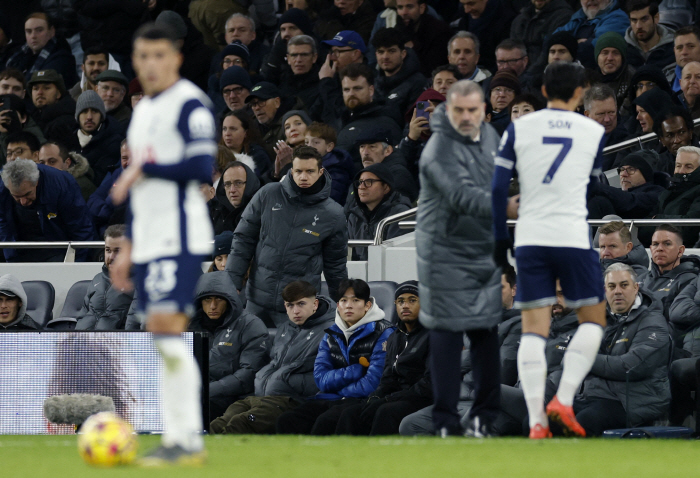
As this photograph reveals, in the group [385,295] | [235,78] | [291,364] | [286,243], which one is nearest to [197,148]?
[291,364]

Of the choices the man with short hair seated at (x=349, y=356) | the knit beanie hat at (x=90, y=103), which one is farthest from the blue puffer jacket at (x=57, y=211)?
the man with short hair seated at (x=349, y=356)

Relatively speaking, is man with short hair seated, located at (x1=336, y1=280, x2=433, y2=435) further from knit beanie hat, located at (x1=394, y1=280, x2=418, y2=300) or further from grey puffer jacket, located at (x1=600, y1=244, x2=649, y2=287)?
grey puffer jacket, located at (x1=600, y1=244, x2=649, y2=287)

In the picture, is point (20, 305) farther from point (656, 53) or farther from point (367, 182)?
point (656, 53)

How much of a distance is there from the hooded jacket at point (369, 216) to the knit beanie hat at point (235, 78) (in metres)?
3.51

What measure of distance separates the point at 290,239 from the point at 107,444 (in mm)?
5411

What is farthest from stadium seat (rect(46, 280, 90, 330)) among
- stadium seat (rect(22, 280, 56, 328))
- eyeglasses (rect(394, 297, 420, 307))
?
eyeglasses (rect(394, 297, 420, 307))

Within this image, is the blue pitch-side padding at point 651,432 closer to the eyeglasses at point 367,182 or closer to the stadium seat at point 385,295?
the stadium seat at point 385,295

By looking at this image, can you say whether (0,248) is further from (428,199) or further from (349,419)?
(428,199)

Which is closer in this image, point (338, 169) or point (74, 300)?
point (74, 300)

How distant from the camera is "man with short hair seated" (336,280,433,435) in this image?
8.91 metres

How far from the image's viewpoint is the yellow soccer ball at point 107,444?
5.31 m

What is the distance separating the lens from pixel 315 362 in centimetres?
977

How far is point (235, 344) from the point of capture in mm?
10359

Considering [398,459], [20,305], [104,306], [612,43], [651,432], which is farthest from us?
[612,43]
